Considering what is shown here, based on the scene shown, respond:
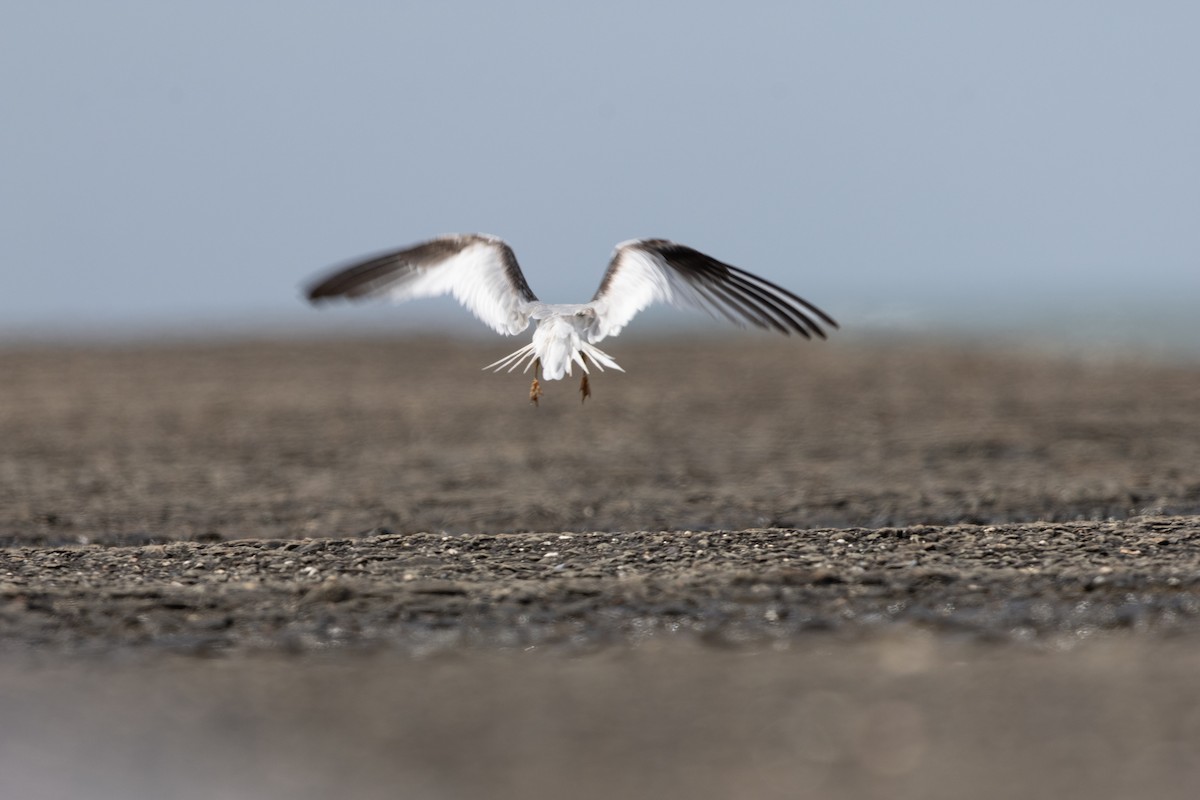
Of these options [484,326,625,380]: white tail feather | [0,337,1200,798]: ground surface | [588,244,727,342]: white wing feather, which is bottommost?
[0,337,1200,798]: ground surface

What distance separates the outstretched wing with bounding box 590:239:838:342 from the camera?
9.13 m

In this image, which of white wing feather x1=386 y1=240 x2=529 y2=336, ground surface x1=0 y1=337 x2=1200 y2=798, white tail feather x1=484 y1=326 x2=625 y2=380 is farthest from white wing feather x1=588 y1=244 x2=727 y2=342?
ground surface x1=0 y1=337 x2=1200 y2=798

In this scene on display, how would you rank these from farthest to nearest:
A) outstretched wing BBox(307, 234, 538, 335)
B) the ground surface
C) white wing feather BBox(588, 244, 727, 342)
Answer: outstretched wing BBox(307, 234, 538, 335), white wing feather BBox(588, 244, 727, 342), the ground surface

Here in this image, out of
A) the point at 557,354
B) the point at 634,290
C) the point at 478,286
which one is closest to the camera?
the point at 557,354

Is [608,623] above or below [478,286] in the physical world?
below

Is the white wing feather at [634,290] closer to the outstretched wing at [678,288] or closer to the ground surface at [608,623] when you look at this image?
the outstretched wing at [678,288]

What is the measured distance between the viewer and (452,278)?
30.9 feet

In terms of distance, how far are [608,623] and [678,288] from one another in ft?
8.44

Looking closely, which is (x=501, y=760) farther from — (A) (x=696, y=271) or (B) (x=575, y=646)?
(A) (x=696, y=271)

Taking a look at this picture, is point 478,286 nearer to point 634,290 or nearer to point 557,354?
point 557,354

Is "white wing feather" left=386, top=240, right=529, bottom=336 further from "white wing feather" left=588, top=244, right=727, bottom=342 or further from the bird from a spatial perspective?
"white wing feather" left=588, top=244, right=727, bottom=342

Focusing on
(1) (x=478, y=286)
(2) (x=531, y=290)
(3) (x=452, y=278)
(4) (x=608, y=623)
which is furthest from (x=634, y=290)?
(4) (x=608, y=623)

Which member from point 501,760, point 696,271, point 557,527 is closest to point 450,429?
point 557,527

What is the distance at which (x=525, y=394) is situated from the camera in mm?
22828
